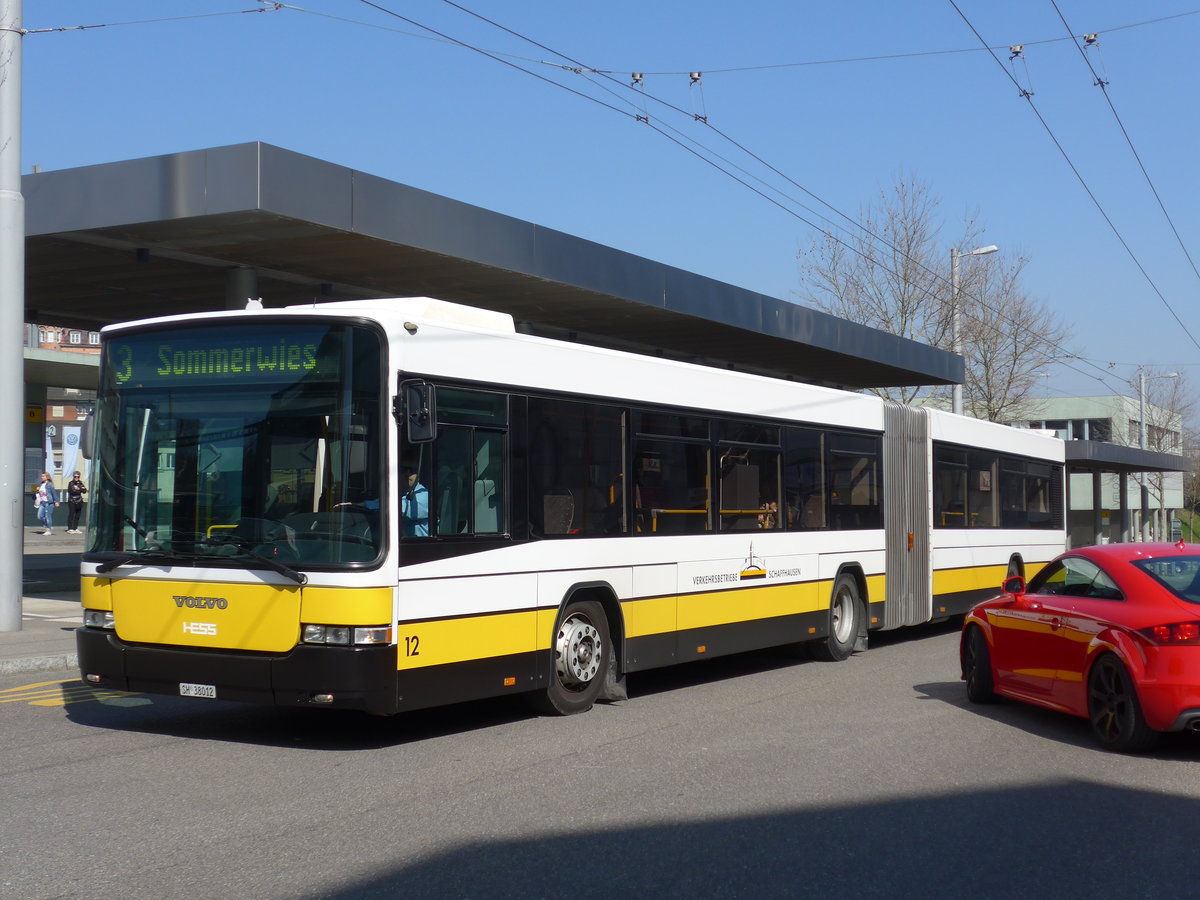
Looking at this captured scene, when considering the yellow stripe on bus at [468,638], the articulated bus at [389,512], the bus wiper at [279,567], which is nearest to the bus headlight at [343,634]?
the articulated bus at [389,512]

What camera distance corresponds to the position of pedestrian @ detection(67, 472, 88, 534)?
40.9 meters

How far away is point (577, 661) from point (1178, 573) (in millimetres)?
4427


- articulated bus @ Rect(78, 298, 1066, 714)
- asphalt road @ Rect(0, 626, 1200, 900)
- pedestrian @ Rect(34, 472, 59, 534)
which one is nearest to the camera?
asphalt road @ Rect(0, 626, 1200, 900)

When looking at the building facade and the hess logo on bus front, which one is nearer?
the hess logo on bus front

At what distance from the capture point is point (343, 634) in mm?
8289

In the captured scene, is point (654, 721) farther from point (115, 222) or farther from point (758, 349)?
point (758, 349)

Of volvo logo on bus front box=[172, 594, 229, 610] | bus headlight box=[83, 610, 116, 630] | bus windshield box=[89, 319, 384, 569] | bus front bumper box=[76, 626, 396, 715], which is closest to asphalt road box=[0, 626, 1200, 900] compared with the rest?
bus front bumper box=[76, 626, 396, 715]

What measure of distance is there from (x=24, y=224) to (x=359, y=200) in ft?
12.6

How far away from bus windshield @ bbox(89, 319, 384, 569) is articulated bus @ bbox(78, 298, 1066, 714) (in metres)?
0.02

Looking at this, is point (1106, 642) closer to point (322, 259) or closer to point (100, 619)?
point (100, 619)

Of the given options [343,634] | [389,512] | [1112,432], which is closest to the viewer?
[343,634]

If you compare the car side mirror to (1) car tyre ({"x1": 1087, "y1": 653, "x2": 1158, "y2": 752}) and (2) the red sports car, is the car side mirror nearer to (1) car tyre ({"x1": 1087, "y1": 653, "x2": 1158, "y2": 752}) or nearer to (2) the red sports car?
(2) the red sports car

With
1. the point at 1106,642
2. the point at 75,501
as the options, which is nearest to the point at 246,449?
the point at 1106,642

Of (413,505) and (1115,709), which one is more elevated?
(413,505)
